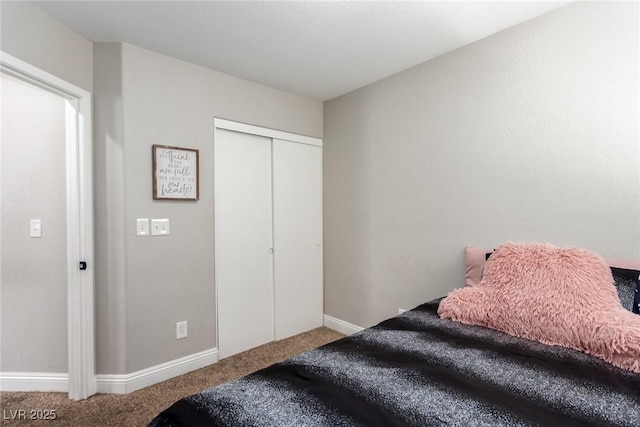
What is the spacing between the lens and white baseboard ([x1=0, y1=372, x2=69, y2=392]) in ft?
6.72

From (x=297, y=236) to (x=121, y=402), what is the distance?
1.82 meters

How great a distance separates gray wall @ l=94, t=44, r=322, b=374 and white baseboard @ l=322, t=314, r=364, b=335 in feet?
4.01

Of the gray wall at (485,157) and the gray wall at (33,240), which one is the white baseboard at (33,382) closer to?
the gray wall at (33,240)

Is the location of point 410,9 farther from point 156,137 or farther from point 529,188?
point 156,137

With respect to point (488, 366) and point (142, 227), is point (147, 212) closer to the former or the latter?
point (142, 227)

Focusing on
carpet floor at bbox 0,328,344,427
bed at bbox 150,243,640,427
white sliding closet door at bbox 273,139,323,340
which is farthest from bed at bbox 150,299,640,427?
white sliding closet door at bbox 273,139,323,340

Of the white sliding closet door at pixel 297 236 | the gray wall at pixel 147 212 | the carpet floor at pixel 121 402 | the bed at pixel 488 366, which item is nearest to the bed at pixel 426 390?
the bed at pixel 488 366

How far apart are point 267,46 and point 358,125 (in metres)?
1.10

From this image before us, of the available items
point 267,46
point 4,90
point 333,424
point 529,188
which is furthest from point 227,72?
point 333,424

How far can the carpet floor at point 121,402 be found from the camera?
1764mm

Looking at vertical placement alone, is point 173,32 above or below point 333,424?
above

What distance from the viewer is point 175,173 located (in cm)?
224

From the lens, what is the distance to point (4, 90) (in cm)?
204

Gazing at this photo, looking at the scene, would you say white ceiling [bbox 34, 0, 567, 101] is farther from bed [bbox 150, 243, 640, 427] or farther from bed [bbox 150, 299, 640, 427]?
bed [bbox 150, 299, 640, 427]
